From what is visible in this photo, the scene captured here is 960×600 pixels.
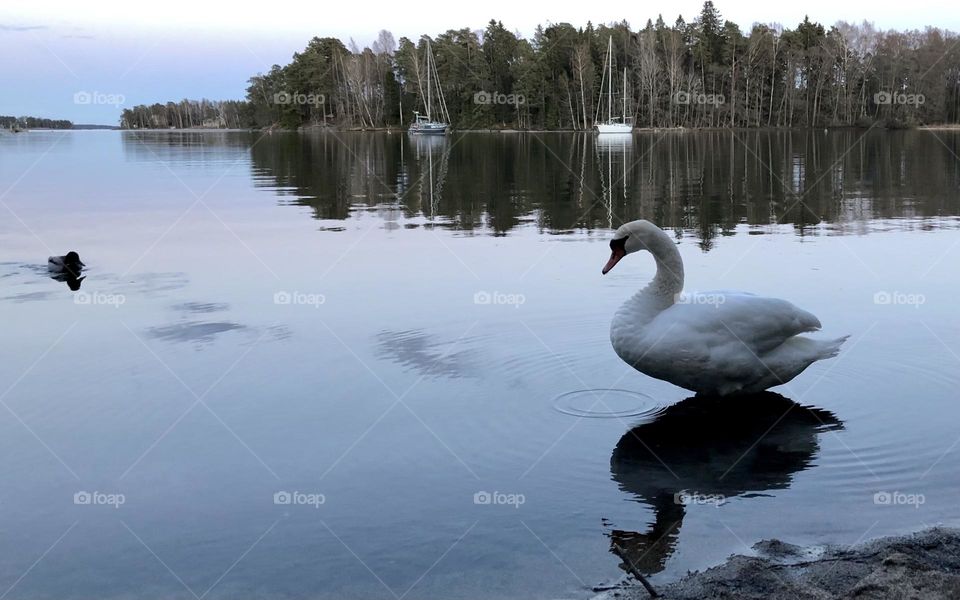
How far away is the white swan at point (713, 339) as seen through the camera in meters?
8.23

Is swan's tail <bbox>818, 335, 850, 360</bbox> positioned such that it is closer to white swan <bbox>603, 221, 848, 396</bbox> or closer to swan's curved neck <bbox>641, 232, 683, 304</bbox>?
white swan <bbox>603, 221, 848, 396</bbox>

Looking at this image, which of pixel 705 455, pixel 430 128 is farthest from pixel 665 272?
pixel 430 128

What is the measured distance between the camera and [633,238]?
921cm

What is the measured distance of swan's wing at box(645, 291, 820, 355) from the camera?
826cm

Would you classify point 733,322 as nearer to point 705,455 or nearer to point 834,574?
point 705,455

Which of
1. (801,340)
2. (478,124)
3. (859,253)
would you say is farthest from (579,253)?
(478,124)

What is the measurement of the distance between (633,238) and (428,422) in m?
2.69

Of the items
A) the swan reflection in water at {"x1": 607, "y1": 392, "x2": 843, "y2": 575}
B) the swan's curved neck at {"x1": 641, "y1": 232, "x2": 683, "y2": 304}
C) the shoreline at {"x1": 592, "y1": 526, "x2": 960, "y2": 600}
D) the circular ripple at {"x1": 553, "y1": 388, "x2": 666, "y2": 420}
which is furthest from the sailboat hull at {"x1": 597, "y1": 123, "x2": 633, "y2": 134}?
the shoreline at {"x1": 592, "y1": 526, "x2": 960, "y2": 600}

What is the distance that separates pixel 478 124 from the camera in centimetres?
14488

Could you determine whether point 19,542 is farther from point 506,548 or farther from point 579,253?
point 579,253


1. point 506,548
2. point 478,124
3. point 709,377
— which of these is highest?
point 478,124

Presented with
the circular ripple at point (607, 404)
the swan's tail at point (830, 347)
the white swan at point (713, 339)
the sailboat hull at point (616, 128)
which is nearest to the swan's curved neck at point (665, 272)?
the white swan at point (713, 339)

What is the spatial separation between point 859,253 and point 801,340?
8.74 meters

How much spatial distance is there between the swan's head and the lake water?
1278 millimetres
